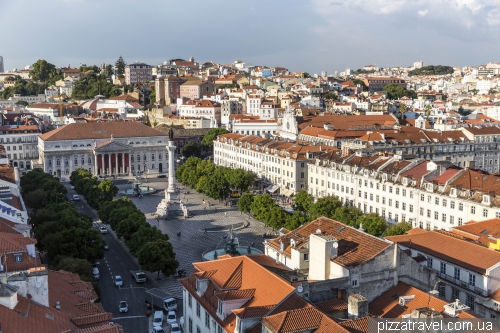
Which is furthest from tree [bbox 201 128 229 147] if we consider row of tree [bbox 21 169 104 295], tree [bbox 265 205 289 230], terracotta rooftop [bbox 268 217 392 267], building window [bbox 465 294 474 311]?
building window [bbox 465 294 474 311]

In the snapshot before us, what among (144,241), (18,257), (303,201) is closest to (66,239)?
(144,241)

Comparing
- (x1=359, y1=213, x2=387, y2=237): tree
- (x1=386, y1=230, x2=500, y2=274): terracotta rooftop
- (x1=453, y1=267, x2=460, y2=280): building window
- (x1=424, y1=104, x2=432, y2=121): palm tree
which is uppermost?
(x1=424, y1=104, x2=432, y2=121): palm tree

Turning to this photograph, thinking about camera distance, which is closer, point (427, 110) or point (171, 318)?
point (171, 318)

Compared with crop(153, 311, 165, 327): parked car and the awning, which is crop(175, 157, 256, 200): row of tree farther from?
crop(153, 311, 165, 327): parked car

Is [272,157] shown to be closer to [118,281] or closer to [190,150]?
[190,150]

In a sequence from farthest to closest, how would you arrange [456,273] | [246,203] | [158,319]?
[246,203], [158,319], [456,273]

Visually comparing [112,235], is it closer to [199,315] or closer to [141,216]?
[141,216]

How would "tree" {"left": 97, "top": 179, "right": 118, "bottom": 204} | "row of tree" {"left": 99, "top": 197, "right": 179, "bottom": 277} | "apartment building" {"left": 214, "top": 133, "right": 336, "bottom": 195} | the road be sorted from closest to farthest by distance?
the road, "row of tree" {"left": 99, "top": 197, "right": 179, "bottom": 277}, "tree" {"left": 97, "top": 179, "right": 118, "bottom": 204}, "apartment building" {"left": 214, "top": 133, "right": 336, "bottom": 195}

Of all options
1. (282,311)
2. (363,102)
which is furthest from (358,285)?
(363,102)
